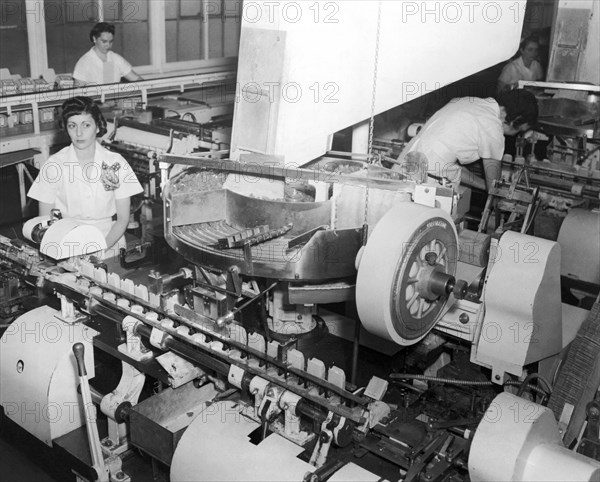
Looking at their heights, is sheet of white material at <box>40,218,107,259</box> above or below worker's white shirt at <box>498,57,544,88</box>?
below

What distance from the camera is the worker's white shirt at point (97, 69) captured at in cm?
619

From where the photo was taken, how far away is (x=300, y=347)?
3002 mm

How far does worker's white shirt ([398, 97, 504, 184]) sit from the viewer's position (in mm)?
3904

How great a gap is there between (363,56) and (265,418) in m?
1.49

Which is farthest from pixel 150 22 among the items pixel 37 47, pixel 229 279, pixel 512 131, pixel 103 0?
pixel 229 279

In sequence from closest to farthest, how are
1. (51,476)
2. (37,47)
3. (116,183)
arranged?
(51,476) < (116,183) < (37,47)

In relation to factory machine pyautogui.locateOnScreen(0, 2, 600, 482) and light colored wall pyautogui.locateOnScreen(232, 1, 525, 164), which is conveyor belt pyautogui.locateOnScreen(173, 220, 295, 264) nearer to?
factory machine pyautogui.locateOnScreen(0, 2, 600, 482)

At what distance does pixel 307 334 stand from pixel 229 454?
3.01 feet

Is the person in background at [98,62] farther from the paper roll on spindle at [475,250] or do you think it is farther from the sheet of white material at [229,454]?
the sheet of white material at [229,454]

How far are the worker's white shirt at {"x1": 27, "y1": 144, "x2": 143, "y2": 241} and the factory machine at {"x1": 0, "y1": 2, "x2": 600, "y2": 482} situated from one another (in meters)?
0.39

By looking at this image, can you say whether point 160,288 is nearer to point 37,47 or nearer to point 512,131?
point 512,131

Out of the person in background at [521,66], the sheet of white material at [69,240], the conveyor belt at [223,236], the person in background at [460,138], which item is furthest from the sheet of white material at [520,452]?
the person in background at [521,66]

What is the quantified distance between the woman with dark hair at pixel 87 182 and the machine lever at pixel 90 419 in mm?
1261

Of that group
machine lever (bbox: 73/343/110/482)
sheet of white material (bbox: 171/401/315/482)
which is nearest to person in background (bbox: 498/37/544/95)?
sheet of white material (bbox: 171/401/315/482)
